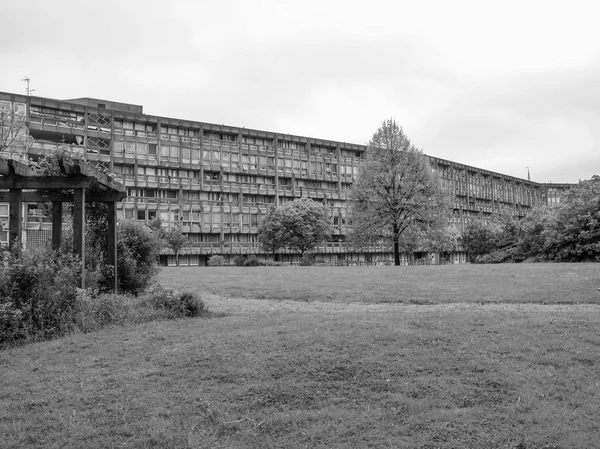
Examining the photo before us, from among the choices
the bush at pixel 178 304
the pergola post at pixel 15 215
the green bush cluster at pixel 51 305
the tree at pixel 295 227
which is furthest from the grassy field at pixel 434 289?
the tree at pixel 295 227

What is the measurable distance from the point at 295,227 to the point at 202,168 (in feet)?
68.6

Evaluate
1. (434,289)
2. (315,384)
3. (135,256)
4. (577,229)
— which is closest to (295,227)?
(577,229)

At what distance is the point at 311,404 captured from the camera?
7.46 m

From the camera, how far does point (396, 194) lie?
42000 millimetres

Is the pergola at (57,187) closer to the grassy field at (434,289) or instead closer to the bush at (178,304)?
the bush at (178,304)

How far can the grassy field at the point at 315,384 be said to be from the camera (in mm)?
6734

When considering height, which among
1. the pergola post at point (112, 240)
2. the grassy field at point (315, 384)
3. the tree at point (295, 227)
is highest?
the tree at point (295, 227)

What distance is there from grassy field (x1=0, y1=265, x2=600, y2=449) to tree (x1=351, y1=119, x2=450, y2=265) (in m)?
30.1

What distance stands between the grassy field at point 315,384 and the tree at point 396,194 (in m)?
30.1

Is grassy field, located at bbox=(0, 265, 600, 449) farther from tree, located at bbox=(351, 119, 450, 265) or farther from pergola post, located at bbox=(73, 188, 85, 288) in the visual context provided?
tree, located at bbox=(351, 119, 450, 265)

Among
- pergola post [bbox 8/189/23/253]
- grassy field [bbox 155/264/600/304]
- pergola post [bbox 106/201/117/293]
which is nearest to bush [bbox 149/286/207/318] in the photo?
pergola post [bbox 106/201/117/293]

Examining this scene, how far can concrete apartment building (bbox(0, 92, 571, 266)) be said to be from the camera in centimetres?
7056

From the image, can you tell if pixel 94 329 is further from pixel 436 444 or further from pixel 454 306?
pixel 454 306

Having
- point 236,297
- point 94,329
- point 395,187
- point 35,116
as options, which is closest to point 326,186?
point 35,116
